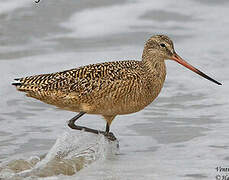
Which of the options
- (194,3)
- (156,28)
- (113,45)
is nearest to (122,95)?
(113,45)

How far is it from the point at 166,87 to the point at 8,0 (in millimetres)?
4322

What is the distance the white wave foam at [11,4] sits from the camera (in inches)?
497

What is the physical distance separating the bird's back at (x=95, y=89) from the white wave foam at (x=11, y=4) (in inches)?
198

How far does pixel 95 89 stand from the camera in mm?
7570

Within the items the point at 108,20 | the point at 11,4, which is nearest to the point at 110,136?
the point at 108,20

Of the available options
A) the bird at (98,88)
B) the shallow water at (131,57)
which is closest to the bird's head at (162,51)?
the bird at (98,88)

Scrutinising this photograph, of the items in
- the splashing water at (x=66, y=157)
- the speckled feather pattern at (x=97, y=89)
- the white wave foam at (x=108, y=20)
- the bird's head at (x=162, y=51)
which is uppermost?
the white wave foam at (x=108, y=20)

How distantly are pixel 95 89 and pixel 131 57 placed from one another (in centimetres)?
323

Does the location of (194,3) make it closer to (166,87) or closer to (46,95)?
(166,87)

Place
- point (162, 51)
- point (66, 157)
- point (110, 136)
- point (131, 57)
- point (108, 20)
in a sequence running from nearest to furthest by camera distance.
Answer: point (66, 157)
point (110, 136)
point (162, 51)
point (131, 57)
point (108, 20)

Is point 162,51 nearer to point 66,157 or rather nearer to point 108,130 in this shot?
point 108,130

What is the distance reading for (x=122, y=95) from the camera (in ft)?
24.9

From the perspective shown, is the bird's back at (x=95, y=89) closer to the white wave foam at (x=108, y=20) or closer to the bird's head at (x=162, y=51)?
the bird's head at (x=162, y=51)

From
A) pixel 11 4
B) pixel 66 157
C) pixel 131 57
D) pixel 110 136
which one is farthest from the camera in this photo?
pixel 11 4
